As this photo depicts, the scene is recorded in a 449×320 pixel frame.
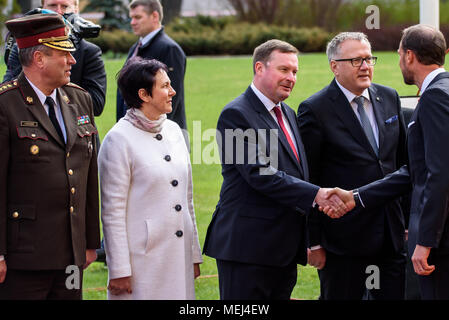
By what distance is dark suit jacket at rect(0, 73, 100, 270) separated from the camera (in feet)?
12.0

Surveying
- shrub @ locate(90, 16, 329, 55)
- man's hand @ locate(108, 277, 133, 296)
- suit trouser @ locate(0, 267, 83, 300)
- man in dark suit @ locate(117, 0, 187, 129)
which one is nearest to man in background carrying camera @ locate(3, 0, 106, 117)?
man in dark suit @ locate(117, 0, 187, 129)

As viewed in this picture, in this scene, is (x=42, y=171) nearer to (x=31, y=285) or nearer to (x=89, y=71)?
(x=31, y=285)

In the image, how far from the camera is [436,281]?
3891 mm

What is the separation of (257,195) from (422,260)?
92cm

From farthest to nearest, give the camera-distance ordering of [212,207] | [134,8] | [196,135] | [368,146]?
[196,135], [212,207], [134,8], [368,146]

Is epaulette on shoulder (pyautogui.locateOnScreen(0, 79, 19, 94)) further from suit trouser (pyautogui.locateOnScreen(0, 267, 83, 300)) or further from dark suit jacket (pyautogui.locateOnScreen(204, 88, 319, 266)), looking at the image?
dark suit jacket (pyautogui.locateOnScreen(204, 88, 319, 266))

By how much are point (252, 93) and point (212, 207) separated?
16.7ft

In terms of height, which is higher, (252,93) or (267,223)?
(252,93)

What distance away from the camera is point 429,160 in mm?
3822

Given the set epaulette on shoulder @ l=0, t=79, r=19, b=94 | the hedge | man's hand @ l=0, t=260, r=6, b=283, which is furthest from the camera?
the hedge

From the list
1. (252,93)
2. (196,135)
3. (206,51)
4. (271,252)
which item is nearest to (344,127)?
(252,93)

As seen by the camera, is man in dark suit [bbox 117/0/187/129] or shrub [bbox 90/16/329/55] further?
shrub [bbox 90/16/329/55]

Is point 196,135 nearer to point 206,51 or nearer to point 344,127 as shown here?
point 344,127
